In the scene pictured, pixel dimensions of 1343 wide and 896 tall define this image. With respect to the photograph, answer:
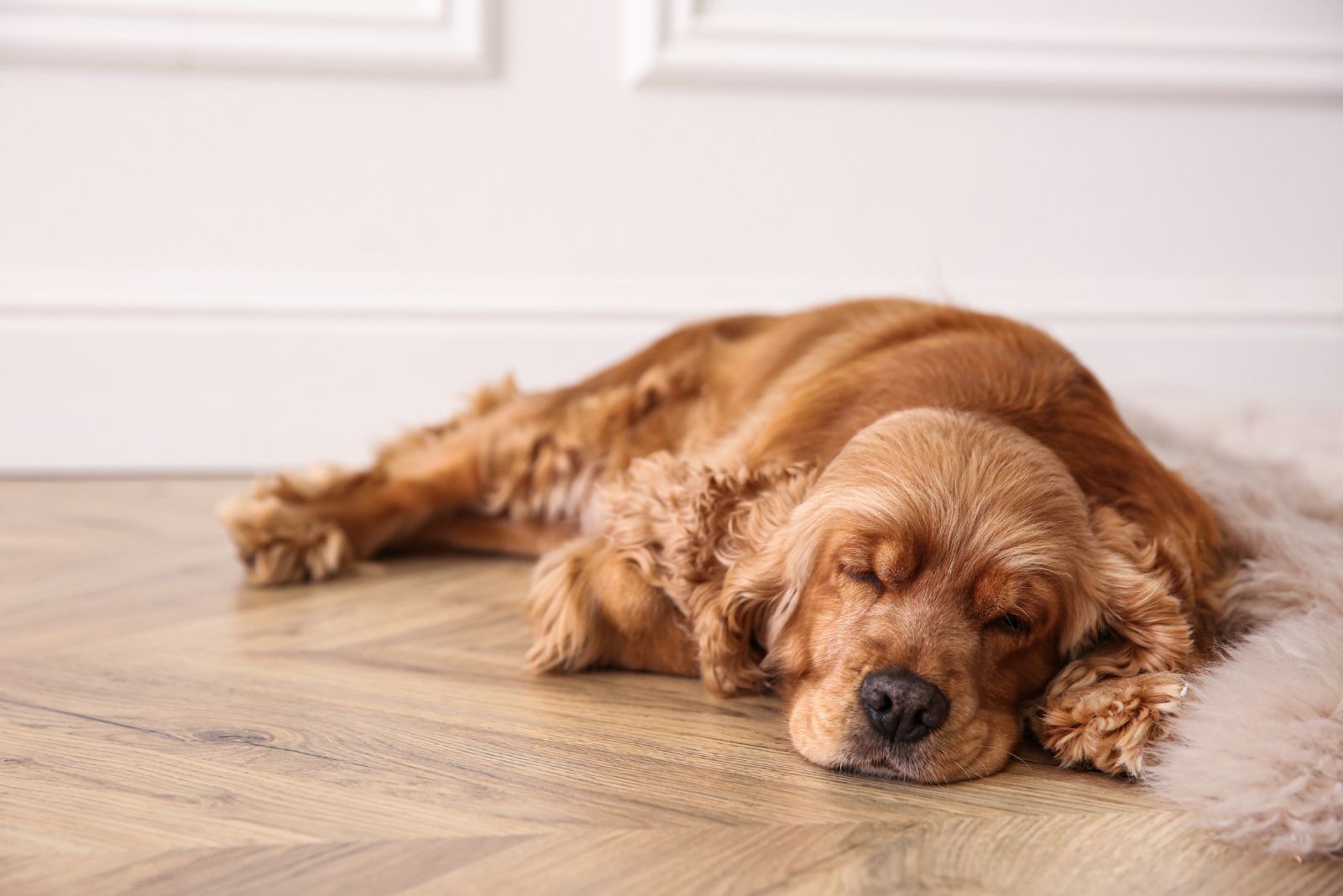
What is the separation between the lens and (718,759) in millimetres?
1366

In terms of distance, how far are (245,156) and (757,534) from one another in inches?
95.1

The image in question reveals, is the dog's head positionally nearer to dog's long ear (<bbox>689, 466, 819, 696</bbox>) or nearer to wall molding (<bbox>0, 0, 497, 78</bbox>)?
dog's long ear (<bbox>689, 466, 819, 696</bbox>)

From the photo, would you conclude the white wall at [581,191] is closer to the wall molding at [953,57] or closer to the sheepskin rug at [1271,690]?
the wall molding at [953,57]

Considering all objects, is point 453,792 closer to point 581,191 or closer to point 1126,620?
point 1126,620

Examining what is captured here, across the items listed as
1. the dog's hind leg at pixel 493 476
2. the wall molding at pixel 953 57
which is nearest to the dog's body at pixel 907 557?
the dog's hind leg at pixel 493 476

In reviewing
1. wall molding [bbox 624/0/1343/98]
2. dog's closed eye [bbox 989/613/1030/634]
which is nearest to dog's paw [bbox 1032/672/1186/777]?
dog's closed eye [bbox 989/613/1030/634]

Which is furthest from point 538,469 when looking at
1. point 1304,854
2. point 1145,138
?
point 1145,138

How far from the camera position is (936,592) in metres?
1.40

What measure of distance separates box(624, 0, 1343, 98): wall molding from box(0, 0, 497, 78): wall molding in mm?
520

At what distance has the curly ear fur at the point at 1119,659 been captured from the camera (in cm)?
137

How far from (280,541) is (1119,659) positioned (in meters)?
1.52

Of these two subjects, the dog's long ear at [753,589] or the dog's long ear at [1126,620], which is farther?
the dog's long ear at [753,589]

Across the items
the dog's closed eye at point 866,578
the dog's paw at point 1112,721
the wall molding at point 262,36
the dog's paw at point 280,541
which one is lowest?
the dog's paw at point 280,541

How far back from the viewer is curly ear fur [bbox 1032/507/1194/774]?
137 cm
